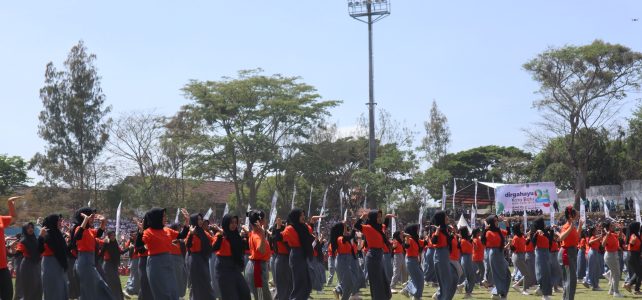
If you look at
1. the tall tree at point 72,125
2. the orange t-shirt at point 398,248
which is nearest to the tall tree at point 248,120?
the tall tree at point 72,125

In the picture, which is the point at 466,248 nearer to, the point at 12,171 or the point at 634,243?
the point at 634,243

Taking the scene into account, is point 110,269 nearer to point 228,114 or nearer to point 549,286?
Result: point 549,286

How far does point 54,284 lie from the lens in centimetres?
1305

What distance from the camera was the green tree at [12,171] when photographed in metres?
60.9

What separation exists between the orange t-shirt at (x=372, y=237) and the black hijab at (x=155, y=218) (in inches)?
153

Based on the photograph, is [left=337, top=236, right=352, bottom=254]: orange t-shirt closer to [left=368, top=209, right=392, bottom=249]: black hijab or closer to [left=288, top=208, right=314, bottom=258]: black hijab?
[left=368, top=209, right=392, bottom=249]: black hijab

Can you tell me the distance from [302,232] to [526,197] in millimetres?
26754

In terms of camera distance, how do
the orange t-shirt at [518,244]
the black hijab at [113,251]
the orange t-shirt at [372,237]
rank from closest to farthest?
the orange t-shirt at [372,237] → the black hijab at [113,251] → the orange t-shirt at [518,244]

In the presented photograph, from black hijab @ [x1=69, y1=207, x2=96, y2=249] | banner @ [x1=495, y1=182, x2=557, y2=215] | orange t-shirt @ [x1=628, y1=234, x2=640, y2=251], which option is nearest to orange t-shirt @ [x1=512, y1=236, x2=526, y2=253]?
orange t-shirt @ [x1=628, y1=234, x2=640, y2=251]

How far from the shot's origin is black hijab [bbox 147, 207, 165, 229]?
12008mm

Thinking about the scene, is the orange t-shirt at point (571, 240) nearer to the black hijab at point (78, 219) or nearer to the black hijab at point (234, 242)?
the black hijab at point (234, 242)

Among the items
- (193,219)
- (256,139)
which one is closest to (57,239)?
(193,219)

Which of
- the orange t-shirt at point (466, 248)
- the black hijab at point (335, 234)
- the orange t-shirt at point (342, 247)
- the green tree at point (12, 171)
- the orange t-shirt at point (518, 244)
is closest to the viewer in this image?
the black hijab at point (335, 234)

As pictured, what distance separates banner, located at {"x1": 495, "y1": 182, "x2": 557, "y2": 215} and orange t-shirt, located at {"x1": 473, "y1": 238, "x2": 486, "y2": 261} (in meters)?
Answer: 16.7
